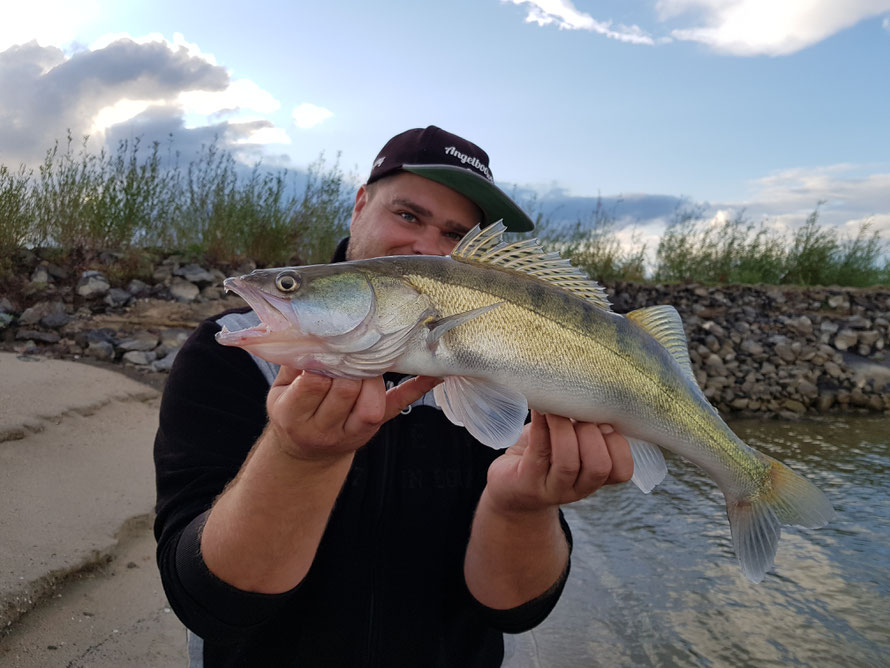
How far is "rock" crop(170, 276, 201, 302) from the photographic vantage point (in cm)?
812

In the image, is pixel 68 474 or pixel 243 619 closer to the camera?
pixel 243 619

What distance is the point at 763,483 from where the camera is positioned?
7.47 ft

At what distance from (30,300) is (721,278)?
515 inches

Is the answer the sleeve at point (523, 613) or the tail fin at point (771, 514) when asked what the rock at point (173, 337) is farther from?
the tail fin at point (771, 514)

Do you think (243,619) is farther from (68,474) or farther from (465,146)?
(68,474)

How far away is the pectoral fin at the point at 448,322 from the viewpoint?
1812 mm

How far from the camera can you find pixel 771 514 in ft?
7.42

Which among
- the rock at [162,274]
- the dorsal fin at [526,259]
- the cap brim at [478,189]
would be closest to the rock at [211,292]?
the rock at [162,274]

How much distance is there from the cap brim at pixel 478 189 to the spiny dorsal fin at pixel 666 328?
36.0 inches

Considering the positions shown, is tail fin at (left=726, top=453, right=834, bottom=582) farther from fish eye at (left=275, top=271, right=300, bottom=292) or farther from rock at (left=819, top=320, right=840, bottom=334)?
rock at (left=819, top=320, right=840, bottom=334)

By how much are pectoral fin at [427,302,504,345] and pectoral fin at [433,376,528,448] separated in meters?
0.17

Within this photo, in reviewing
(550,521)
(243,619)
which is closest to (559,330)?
(550,521)

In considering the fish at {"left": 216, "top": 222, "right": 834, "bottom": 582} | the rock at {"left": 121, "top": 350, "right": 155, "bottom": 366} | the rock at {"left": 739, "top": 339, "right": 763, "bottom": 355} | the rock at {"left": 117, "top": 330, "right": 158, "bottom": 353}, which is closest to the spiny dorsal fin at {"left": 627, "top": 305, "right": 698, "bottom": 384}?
the fish at {"left": 216, "top": 222, "right": 834, "bottom": 582}

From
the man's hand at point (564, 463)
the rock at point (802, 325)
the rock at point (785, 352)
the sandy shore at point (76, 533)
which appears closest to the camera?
the man's hand at point (564, 463)
